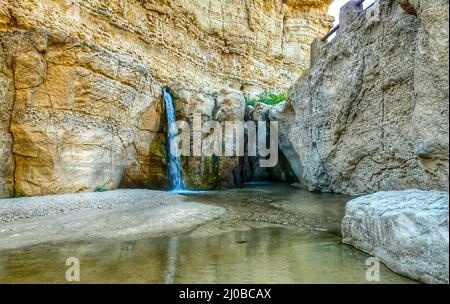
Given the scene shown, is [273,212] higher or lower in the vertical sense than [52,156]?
lower

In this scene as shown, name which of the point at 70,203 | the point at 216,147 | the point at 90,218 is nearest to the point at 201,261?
the point at 90,218

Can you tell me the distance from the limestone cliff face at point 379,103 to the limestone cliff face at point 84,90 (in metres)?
6.76

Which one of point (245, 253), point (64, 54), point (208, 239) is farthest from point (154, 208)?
point (64, 54)

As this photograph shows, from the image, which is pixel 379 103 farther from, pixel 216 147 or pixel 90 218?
pixel 90 218

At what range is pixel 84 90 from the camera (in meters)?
9.48

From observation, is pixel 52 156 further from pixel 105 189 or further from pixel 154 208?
pixel 154 208

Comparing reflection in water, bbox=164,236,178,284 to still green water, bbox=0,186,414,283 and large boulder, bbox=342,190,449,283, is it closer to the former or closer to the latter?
still green water, bbox=0,186,414,283

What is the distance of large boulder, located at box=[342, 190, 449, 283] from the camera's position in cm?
286

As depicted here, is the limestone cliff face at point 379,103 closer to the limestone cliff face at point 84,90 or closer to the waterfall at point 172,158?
the waterfall at point 172,158

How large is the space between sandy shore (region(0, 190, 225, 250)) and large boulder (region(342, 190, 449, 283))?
10.3 ft

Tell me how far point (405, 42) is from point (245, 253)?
259 inches

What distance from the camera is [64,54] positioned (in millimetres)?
9188

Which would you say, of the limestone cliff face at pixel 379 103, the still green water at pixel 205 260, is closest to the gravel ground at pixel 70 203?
the still green water at pixel 205 260

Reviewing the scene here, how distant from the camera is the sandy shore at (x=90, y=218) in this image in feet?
16.1
